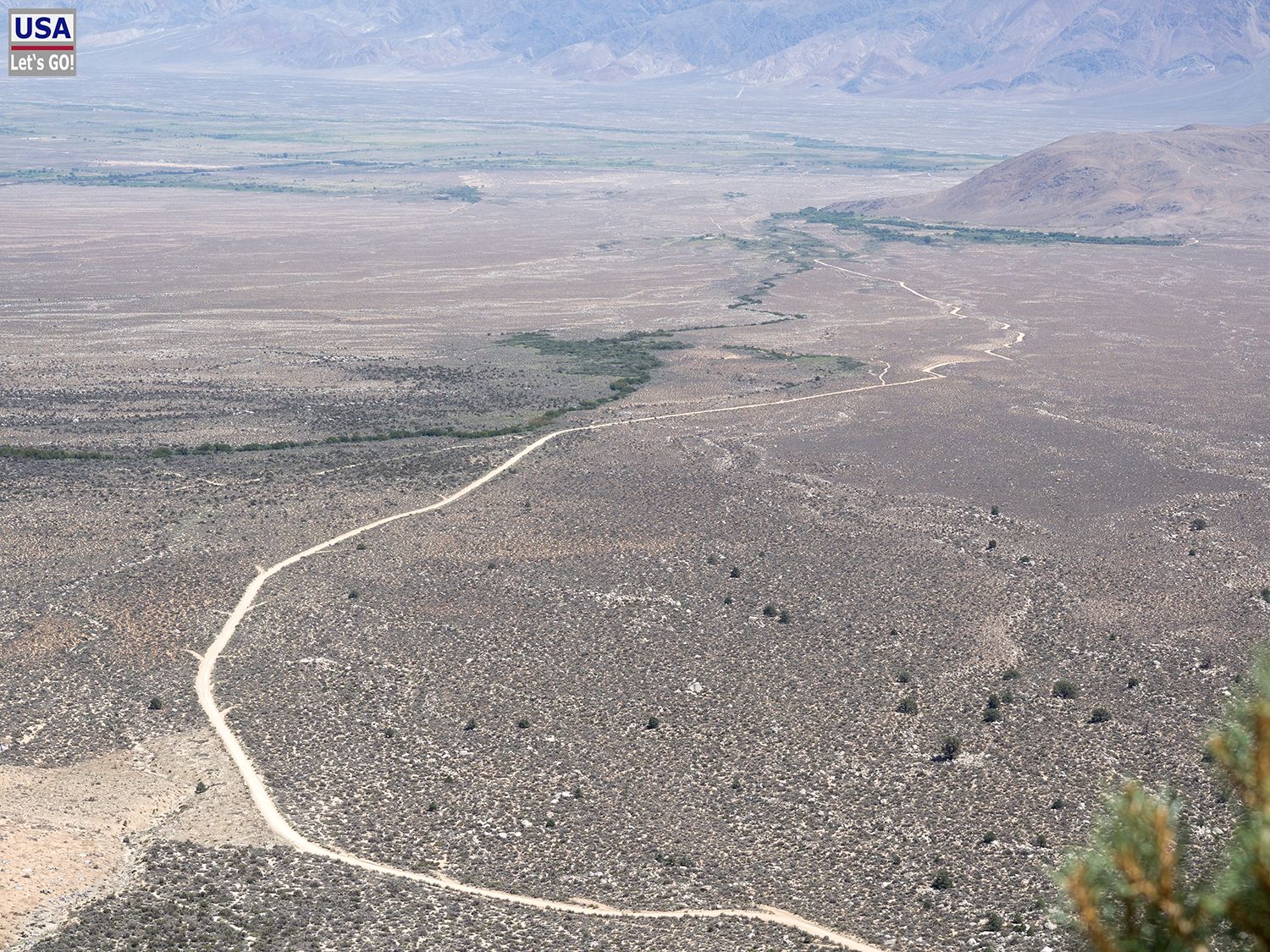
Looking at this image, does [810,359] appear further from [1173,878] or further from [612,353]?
[1173,878]

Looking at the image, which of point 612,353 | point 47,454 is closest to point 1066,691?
point 47,454

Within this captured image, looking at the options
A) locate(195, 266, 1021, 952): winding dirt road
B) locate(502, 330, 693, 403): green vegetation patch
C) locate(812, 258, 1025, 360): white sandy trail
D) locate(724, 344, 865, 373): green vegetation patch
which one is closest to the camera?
locate(195, 266, 1021, 952): winding dirt road

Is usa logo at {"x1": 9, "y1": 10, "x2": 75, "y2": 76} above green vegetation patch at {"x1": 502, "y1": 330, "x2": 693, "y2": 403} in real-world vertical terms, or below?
above

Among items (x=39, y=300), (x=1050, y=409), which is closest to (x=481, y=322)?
(x=39, y=300)

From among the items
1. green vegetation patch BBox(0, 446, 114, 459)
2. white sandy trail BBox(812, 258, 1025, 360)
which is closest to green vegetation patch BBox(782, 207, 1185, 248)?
white sandy trail BBox(812, 258, 1025, 360)

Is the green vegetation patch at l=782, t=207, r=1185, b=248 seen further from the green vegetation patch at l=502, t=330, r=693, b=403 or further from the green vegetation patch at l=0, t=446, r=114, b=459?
the green vegetation patch at l=0, t=446, r=114, b=459

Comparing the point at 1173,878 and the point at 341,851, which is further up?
the point at 1173,878

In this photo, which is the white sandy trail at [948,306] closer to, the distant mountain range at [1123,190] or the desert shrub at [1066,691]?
the distant mountain range at [1123,190]

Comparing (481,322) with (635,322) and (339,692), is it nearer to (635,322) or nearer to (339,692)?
(635,322)
